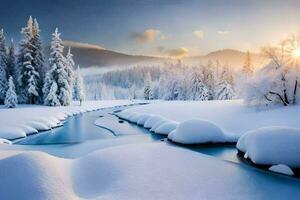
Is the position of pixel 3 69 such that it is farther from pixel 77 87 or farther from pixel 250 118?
pixel 250 118

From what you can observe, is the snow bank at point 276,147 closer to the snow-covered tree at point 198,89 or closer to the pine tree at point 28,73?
the pine tree at point 28,73

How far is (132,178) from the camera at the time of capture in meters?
11.0

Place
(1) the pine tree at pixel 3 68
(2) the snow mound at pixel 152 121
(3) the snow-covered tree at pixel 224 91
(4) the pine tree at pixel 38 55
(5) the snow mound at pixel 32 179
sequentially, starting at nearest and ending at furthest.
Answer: (5) the snow mound at pixel 32 179, (2) the snow mound at pixel 152 121, (1) the pine tree at pixel 3 68, (4) the pine tree at pixel 38 55, (3) the snow-covered tree at pixel 224 91

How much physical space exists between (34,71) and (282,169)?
1799 inches

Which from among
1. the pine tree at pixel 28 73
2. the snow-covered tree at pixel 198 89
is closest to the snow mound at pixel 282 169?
the pine tree at pixel 28 73

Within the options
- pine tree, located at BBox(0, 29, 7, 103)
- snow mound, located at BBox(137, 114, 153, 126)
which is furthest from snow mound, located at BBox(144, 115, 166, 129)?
pine tree, located at BBox(0, 29, 7, 103)

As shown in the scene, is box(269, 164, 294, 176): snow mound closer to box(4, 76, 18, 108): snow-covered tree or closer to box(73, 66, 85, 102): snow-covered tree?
box(4, 76, 18, 108): snow-covered tree

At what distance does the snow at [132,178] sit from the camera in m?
9.04

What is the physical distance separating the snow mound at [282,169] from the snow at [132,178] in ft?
3.10

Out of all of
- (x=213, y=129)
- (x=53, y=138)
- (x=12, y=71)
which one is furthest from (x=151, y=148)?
(x=12, y=71)

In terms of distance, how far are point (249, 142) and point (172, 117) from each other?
1796 centimetres

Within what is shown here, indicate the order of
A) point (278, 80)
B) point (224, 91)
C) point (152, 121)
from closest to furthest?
point (278, 80)
point (152, 121)
point (224, 91)

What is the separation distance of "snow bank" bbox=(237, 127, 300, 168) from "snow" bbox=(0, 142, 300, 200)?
1.62 m

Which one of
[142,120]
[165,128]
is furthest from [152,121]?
[165,128]
